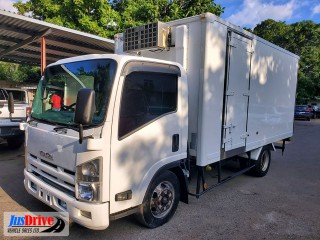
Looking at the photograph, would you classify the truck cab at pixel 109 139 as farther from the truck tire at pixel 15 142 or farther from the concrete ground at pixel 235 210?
the truck tire at pixel 15 142

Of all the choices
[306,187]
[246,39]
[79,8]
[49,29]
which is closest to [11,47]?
[49,29]

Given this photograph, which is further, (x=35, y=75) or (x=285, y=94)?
(x=35, y=75)

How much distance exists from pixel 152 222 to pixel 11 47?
1012 cm

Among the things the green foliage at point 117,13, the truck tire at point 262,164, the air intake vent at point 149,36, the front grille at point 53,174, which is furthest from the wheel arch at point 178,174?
the green foliage at point 117,13

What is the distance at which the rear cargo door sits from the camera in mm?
4301

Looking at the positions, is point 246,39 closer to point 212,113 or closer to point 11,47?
point 212,113

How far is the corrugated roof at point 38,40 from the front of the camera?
782 cm

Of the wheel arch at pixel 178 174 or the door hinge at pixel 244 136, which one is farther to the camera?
the door hinge at pixel 244 136

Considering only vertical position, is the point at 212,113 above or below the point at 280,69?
below

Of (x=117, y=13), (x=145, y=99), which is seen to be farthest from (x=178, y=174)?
(x=117, y=13)

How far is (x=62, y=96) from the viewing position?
3.48 metres

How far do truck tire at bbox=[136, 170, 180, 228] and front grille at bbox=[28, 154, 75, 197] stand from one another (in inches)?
37.2

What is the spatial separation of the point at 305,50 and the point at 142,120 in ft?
101

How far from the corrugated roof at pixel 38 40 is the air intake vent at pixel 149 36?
4.51 meters
